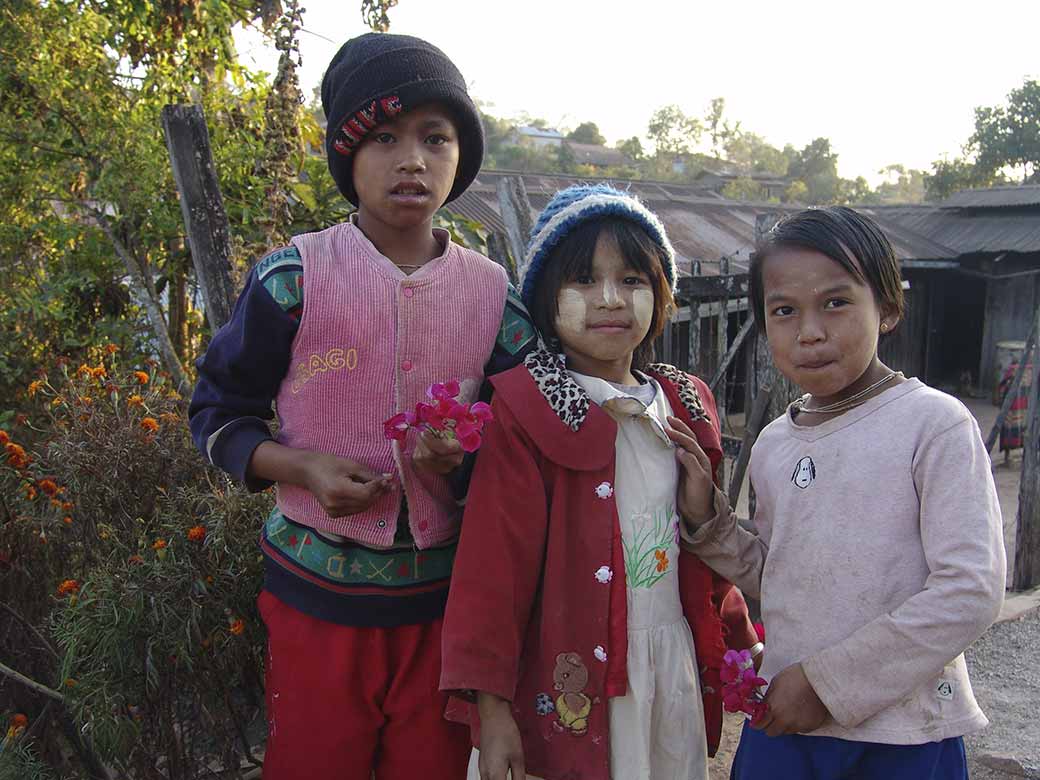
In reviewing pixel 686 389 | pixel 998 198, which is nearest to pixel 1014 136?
pixel 998 198

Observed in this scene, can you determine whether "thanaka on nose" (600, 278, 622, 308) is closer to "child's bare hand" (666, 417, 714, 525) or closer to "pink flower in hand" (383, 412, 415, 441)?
"child's bare hand" (666, 417, 714, 525)

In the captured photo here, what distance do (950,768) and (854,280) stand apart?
87 centimetres

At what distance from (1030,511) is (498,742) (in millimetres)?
4443

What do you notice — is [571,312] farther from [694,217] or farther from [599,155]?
[599,155]

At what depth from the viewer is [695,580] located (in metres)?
1.68

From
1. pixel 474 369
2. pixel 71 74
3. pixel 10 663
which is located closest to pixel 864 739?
pixel 474 369

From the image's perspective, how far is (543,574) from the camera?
1551 mm

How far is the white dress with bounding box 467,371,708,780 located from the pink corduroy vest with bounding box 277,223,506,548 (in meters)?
0.33

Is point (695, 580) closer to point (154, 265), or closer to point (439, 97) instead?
point (439, 97)

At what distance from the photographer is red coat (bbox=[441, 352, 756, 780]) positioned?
1470 mm

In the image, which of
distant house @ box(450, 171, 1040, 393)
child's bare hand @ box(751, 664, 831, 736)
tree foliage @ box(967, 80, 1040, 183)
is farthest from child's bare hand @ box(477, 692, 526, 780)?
tree foliage @ box(967, 80, 1040, 183)

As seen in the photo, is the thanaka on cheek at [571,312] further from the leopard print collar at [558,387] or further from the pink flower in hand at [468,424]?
the pink flower in hand at [468,424]

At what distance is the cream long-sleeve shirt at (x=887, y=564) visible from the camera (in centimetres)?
133

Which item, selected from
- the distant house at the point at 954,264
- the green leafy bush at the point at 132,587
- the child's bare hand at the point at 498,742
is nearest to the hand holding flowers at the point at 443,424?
the child's bare hand at the point at 498,742
